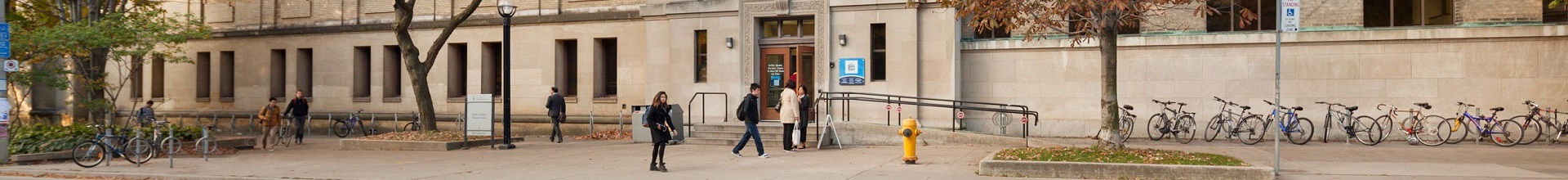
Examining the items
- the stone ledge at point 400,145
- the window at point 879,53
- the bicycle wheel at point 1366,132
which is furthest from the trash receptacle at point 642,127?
the bicycle wheel at point 1366,132

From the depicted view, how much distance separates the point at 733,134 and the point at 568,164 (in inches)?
206

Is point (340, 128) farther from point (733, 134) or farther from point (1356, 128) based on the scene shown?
point (1356, 128)

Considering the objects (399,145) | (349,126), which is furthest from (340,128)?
(399,145)

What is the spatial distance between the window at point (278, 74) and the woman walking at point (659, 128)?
17.3 meters

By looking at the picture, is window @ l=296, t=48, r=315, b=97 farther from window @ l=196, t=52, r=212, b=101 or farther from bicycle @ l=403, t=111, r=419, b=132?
bicycle @ l=403, t=111, r=419, b=132

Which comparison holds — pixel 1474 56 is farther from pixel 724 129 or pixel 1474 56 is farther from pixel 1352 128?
pixel 724 129

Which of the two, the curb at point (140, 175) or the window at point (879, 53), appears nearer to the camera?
the curb at point (140, 175)

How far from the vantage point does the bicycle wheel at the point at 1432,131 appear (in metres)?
18.8

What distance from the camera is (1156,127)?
20.8 meters

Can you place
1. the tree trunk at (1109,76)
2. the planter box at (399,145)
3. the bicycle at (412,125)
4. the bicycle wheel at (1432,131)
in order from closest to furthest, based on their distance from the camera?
the tree trunk at (1109,76)
the bicycle wheel at (1432,131)
the planter box at (399,145)
the bicycle at (412,125)

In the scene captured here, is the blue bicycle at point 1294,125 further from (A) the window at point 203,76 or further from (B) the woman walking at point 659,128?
(A) the window at point 203,76

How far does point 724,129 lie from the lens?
68.9 feet

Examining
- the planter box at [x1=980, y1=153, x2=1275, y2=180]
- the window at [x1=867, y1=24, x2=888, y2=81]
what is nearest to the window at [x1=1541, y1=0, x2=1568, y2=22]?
the window at [x1=867, y1=24, x2=888, y2=81]

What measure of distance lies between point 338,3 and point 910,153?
16899mm
